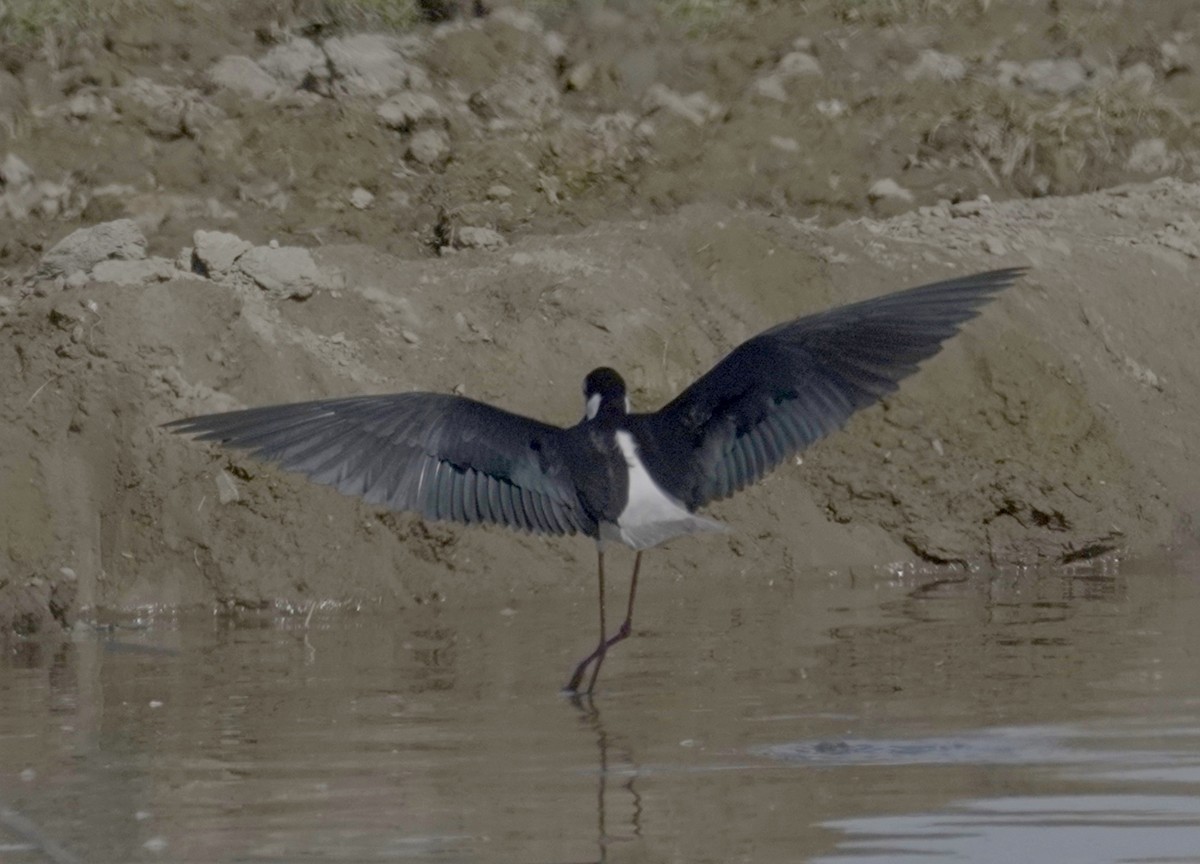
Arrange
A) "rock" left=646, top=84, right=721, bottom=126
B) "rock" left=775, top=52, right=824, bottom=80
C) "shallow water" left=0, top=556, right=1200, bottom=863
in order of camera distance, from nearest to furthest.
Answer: "shallow water" left=0, top=556, right=1200, bottom=863, "rock" left=646, top=84, right=721, bottom=126, "rock" left=775, top=52, right=824, bottom=80

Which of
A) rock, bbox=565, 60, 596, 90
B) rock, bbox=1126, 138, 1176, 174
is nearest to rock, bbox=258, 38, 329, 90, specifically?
rock, bbox=565, 60, 596, 90

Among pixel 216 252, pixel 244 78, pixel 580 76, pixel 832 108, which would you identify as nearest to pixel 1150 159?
pixel 832 108

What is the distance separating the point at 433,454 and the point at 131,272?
2902mm

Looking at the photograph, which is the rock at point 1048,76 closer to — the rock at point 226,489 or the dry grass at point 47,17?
the dry grass at point 47,17

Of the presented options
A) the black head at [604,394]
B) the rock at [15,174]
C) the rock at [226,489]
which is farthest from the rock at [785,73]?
the black head at [604,394]

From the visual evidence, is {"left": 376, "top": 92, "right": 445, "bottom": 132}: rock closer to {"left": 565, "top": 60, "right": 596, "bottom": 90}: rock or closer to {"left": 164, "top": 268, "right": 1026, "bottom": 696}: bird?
{"left": 565, "top": 60, "right": 596, "bottom": 90}: rock

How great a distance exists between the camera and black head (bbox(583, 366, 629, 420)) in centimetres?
716

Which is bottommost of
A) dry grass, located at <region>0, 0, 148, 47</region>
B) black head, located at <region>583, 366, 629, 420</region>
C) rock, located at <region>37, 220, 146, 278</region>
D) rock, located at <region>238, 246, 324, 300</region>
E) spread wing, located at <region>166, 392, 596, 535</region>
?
spread wing, located at <region>166, 392, 596, 535</region>

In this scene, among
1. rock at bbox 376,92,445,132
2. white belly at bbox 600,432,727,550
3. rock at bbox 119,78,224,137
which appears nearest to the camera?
white belly at bbox 600,432,727,550

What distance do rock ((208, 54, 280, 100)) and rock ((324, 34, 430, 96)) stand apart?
1.07ft

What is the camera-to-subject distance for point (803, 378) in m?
6.92

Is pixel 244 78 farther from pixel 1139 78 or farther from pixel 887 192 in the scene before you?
pixel 1139 78

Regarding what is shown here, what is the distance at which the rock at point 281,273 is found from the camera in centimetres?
937

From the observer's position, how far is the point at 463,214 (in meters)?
10.6
